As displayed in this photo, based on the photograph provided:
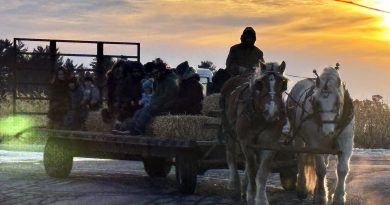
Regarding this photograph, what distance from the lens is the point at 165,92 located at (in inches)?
507

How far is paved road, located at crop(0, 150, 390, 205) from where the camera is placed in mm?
11359

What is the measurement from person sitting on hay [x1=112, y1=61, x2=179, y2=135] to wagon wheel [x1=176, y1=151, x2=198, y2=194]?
1.37 metres

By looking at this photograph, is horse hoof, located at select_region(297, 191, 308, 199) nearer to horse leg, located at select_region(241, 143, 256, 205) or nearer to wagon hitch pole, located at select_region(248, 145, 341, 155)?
horse leg, located at select_region(241, 143, 256, 205)

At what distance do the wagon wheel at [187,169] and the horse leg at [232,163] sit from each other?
511 millimetres

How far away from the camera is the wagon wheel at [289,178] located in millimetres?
12437

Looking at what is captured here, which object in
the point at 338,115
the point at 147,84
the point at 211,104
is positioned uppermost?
the point at 147,84

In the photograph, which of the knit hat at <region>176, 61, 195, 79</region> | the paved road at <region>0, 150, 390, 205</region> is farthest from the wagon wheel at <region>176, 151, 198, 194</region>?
the knit hat at <region>176, 61, 195, 79</region>

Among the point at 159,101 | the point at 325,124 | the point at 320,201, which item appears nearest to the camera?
the point at 325,124

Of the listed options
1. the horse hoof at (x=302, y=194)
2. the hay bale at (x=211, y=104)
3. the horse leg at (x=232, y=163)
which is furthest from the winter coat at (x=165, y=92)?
the horse hoof at (x=302, y=194)

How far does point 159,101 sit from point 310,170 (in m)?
3.19

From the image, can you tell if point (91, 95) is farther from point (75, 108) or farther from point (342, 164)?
point (342, 164)

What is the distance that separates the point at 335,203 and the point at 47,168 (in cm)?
658

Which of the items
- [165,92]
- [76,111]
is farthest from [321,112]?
[76,111]

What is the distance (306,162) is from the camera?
10891mm
